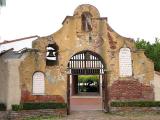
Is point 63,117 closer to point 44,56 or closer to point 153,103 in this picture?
point 44,56

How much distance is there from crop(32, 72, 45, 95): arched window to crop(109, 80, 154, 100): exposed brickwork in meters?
4.12

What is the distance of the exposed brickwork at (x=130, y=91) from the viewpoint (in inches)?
968

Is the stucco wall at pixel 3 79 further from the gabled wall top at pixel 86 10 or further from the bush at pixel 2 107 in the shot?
the gabled wall top at pixel 86 10

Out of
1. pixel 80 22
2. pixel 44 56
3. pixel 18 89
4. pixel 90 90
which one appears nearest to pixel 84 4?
pixel 80 22

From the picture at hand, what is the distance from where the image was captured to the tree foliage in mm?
33875

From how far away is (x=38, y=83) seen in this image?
2397cm

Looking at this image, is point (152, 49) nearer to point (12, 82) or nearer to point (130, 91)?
point (130, 91)

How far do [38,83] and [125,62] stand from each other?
17.9 ft

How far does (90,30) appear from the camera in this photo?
2495 centimetres

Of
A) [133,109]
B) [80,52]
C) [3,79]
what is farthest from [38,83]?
[133,109]

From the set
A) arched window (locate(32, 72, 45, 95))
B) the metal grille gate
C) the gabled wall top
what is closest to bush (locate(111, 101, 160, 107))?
the metal grille gate

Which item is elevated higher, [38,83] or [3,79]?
[3,79]

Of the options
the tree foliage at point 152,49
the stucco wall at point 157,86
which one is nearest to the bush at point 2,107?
the stucco wall at point 157,86

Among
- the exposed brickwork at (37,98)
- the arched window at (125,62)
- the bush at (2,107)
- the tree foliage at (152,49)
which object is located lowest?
the bush at (2,107)
